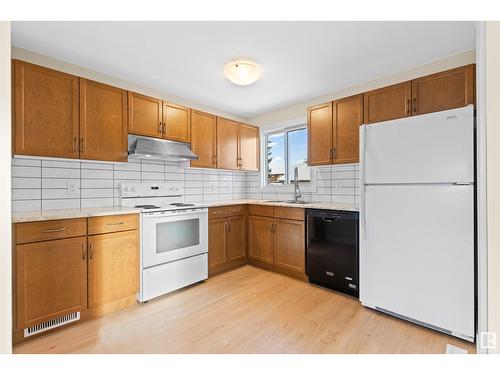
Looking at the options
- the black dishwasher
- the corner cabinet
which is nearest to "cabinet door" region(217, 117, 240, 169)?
the corner cabinet

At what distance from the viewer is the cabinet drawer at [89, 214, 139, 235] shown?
2.07 m

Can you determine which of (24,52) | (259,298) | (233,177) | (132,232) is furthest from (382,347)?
(24,52)

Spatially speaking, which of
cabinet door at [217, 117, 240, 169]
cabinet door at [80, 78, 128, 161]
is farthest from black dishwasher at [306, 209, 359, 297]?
cabinet door at [80, 78, 128, 161]

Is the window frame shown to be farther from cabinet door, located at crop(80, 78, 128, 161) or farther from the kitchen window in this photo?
cabinet door, located at crop(80, 78, 128, 161)

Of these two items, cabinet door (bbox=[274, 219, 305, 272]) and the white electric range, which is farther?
cabinet door (bbox=[274, 219, 305, 272])

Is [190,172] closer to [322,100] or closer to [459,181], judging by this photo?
[322,100]

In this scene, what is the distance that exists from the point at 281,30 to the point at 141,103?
164 cm

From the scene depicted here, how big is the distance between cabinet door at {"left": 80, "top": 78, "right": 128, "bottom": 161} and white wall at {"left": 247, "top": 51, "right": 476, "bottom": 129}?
209cm

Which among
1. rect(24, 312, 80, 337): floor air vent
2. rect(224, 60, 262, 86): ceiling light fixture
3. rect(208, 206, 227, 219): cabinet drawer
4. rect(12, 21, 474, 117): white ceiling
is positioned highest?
rect(12, 21, 474, 117): white ceiling

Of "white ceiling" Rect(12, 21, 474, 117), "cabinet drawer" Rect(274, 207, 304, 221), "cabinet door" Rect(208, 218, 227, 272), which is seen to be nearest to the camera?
"white ceiling" Rect(12, 21, 474, 117)

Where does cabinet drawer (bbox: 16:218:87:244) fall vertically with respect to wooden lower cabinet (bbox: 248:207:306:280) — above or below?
above

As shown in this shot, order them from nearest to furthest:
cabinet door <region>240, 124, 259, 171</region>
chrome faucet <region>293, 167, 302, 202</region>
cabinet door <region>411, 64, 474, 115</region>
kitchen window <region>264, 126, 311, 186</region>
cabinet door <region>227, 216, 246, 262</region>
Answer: cabinet door <region>411, 64, 474, 115</region>
cabinet door <region>227, 216, 246, 262</region>
chrome faucet <region>293, 167, 302, 202</region>
kitchen window <region>264, 126, 311, 186</region>
cabinet door <region>240, 124, 259, 171</region>

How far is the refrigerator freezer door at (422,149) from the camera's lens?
5.68 feet

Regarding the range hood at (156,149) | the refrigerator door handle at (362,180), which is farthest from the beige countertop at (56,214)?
the refrigerator door handle at (362,180)
